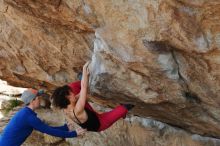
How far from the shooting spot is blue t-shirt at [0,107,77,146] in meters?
6.27

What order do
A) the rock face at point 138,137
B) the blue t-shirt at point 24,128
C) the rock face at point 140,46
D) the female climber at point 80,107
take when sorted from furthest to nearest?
the rock face at point 138,137, the blue t-shirt at point 24,128, the female climber at point 80,107, the rock face at point 140,46

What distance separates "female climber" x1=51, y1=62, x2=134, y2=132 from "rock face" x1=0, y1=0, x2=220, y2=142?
20 cm

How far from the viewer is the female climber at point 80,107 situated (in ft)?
20.2

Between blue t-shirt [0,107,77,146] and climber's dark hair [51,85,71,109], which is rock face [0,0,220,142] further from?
blue t-shirt [0,107,77,146]

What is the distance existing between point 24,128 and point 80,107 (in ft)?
3.27

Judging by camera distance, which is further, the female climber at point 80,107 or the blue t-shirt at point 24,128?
the blue t-shirt at point 24,128

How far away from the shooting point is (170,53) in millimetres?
5422

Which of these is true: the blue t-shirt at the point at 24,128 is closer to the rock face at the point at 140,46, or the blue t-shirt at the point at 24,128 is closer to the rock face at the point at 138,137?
the rock face at the point at 140,46

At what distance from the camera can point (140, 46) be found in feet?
17.8

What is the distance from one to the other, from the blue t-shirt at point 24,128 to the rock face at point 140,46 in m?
0.81

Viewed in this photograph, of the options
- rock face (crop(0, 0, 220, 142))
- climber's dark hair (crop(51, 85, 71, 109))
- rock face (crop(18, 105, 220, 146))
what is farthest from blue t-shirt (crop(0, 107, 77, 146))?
rock face (crop(18, 105, 220, 146))

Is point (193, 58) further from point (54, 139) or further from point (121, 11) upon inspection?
point (54, 139)

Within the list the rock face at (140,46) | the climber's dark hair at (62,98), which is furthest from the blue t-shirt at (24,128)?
the rock face at (140,46)

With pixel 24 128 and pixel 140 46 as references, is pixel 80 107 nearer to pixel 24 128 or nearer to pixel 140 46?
pixel 24 128
